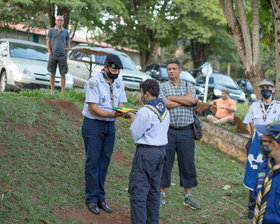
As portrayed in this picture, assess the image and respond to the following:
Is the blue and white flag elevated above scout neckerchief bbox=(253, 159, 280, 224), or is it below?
below

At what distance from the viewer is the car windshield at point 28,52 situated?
1145cm

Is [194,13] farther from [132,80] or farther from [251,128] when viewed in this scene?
[251,128]

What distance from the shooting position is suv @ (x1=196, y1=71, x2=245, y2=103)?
58.4 ft

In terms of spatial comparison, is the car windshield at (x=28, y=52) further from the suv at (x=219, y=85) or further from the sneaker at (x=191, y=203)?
the suv at (x=219, y=85)

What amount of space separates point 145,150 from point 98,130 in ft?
2.88

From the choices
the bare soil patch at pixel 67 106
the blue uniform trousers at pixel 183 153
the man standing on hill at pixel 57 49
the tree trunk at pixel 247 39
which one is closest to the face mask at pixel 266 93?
the tree trunk at pixel 247 39

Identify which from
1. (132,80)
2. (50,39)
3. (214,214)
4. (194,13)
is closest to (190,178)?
(214,214)

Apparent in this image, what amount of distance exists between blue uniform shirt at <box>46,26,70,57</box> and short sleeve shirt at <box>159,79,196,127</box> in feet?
13.7

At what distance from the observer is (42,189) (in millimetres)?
5359

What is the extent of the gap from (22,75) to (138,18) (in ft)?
44.2

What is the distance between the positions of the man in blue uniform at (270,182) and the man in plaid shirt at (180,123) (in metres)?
2.90

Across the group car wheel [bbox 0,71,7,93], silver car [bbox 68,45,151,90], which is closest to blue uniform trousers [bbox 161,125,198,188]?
car wheel [bbox 0,71,7,93]

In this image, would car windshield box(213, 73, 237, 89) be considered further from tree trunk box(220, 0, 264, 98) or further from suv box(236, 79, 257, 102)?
tree trunk box(220, 0, 264, 98)

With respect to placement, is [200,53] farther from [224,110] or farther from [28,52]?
[28,52]
